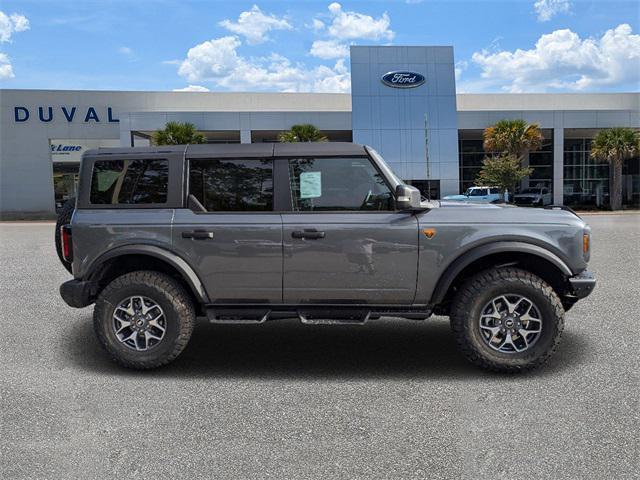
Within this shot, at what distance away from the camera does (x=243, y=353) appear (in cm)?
510

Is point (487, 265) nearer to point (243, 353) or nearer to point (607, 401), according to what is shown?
point (607, 401)

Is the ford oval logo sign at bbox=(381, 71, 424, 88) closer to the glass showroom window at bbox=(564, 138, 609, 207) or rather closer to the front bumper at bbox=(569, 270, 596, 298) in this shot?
the glass showroom window at bbox=(564, 138, 609, 207)

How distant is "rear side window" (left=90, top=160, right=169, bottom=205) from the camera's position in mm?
4703

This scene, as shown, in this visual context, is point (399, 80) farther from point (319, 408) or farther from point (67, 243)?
point (319, 408)

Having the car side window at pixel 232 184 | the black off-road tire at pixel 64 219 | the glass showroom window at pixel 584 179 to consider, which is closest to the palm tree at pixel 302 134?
the glass showroom window at pixel 584 179

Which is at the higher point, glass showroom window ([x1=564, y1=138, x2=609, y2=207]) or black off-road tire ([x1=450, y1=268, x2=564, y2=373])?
glass showroom window ([x1=564, y1=138, x2=609, y2=207])

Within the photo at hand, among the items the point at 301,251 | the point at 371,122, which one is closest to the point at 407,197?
the point at 301,251

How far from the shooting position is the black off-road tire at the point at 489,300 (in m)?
4.32

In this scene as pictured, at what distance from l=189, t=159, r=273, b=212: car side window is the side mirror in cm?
112

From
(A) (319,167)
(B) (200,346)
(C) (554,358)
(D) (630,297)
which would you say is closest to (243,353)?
(B) (200,346)

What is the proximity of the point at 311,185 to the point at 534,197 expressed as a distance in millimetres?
34922

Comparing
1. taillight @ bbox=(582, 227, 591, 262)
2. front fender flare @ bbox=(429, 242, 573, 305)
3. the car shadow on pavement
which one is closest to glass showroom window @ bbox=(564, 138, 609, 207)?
the car shadow on pavement

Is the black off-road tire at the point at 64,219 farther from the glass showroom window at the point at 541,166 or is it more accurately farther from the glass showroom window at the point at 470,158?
the glass showroom window at the point at 541,166

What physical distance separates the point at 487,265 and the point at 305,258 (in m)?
1.61
